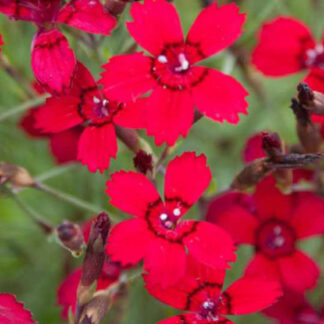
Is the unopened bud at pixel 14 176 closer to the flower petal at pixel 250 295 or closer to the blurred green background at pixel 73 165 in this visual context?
the blurred green background at pixel 73 165

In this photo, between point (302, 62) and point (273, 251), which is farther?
point (302, 62)

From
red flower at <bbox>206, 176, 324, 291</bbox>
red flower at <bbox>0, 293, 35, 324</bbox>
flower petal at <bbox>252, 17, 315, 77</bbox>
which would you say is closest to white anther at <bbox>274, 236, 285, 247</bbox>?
red flower at <bbox>206, 176, 324, 291</bbox>

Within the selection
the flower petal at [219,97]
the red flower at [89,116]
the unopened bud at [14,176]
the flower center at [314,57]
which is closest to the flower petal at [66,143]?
the unopened bud at [14,176]

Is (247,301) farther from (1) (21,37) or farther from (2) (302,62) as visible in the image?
(1) (21,37)

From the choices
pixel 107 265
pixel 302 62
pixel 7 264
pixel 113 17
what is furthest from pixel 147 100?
pixel 7 264

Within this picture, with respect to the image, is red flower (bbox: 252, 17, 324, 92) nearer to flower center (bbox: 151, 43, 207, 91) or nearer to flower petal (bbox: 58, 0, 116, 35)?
flower center (bbox: 151, 43, 207, 91)
